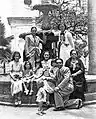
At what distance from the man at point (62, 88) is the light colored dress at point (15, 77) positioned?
113cm

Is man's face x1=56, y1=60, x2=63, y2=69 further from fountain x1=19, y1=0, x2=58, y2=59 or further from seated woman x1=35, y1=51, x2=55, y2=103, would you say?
fountain x1=19, y1=0, x2=58, y2=59

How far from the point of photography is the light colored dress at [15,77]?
9.28 meters

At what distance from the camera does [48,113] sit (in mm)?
8492

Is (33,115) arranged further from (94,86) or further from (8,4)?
(8,4)

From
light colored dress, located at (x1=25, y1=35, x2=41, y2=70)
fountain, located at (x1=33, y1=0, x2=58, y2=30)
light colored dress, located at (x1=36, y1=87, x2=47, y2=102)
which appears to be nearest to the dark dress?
light colored dress, located at (x1=36, y1=87, x2=47, y2=102)

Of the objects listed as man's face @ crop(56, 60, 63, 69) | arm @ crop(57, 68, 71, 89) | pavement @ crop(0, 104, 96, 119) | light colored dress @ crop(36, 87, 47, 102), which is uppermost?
man's face @ crop(56, 60, 63, 69)

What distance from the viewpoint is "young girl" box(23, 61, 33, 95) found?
30.7ft

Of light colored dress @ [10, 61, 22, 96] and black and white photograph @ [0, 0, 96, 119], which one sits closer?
black and white photograph @ [0, 0, 96, 119]

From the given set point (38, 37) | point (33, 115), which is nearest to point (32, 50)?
point (38, 37)

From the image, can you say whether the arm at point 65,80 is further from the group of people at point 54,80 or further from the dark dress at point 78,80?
the dark dress at point 78,80

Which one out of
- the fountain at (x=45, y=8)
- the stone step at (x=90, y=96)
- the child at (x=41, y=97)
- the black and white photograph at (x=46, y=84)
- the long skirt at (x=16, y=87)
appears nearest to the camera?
the child at (x=41, y=97)

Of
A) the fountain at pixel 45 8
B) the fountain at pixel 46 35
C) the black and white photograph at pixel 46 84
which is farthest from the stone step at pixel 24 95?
the fountain at pixel 45 8

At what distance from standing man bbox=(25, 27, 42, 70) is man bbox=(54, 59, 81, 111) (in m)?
1.95

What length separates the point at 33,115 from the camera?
27.3ft
